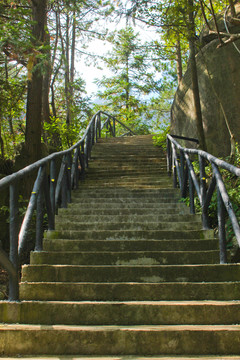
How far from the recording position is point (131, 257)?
3639 mm

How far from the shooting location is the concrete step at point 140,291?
3.02 m

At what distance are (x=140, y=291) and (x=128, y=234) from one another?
48.9 inches

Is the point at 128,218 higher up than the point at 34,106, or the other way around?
the point at 34,106

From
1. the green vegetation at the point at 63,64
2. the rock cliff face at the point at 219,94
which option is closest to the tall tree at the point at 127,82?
the green vegetation at the point at 63,64

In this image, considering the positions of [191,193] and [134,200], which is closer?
[191,193]

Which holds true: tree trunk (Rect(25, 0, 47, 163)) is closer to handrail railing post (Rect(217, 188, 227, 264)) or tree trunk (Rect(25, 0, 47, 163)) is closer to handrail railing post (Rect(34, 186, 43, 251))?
handrail railing post (Rect(34, 186, 43, 251))

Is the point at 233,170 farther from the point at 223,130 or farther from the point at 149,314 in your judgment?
the point at 223,130

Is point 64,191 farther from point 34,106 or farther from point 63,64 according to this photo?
point 63,64

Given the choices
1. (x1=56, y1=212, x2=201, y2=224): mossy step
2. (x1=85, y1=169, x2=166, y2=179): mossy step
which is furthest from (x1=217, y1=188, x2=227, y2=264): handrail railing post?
(x1=85, y1=169, x2=166, y2=179): mossy step

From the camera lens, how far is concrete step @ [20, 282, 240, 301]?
9.91 ft

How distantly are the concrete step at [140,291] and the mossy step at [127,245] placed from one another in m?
0.84

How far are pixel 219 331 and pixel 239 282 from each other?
73cm

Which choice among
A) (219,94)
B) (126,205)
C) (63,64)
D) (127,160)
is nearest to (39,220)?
(126,205)

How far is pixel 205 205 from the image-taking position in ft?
13.5
